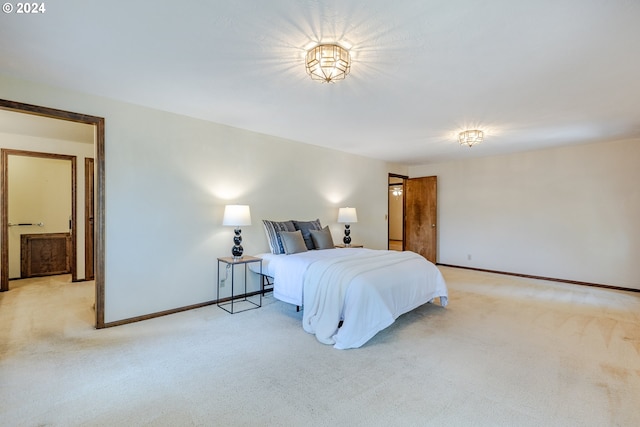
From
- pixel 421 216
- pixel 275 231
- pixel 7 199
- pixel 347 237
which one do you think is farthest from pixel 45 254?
pixel 421 216

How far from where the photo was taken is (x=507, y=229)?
597 cm

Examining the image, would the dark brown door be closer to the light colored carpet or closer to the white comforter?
the light colored carpet

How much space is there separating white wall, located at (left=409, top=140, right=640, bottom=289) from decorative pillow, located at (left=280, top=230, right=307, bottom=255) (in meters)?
4.12

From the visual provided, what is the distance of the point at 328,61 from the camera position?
216cm

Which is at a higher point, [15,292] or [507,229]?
[507,229]

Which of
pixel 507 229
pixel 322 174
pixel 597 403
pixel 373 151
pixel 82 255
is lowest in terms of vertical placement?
pixel 597 403

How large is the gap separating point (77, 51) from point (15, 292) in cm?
413

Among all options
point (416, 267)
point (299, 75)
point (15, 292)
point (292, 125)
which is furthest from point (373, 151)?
point (15, 292)

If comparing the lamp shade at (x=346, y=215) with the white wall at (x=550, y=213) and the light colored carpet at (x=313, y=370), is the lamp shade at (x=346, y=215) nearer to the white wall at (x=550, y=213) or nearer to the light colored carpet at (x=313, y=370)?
the light colored carpet at (x=313, y=370)

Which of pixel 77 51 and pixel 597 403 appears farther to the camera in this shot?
pixel 77 51

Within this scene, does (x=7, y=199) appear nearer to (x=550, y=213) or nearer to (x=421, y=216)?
(x=421, y=216)

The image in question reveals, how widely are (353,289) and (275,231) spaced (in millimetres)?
1803

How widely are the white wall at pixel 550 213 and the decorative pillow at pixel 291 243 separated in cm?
412

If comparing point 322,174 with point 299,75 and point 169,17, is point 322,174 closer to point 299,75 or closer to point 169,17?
point 299,75
